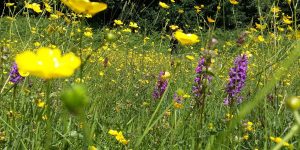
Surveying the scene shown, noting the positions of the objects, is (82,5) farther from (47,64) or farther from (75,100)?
(75,100)

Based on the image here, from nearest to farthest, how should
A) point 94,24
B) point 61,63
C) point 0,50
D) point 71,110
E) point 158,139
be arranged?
point 71,110 < point 61,63 < point 0,50 < point 158,139 < point 94,24

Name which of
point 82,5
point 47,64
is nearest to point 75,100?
point 47,64

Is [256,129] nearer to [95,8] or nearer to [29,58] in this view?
[95,8]

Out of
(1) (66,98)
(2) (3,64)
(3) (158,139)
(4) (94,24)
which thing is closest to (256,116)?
(3) (158,139)

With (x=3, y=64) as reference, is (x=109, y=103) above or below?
below

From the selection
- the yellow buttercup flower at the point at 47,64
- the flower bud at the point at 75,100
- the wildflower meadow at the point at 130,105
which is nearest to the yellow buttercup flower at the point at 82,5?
the wildflower meadow at the point at 130,105

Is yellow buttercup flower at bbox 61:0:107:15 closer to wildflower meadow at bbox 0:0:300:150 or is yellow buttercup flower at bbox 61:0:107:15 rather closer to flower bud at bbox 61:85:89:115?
wildflower meadow at bbox 0:0:300:150

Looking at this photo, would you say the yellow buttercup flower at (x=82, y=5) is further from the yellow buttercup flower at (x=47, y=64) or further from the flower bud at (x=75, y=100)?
the flower bud at (x=75, y=100)

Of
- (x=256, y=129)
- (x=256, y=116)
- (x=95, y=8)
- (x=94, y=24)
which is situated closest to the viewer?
(x=95, y=8)

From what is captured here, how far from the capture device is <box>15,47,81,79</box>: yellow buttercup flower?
0.39 m

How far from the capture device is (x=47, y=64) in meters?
0.42

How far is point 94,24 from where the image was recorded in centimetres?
1111

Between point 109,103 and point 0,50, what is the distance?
33.6 inches

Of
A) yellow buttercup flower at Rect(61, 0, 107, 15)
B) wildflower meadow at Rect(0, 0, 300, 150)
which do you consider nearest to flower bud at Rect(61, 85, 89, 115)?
wildflower meadow at Rect(0, 0, 300, 150)
